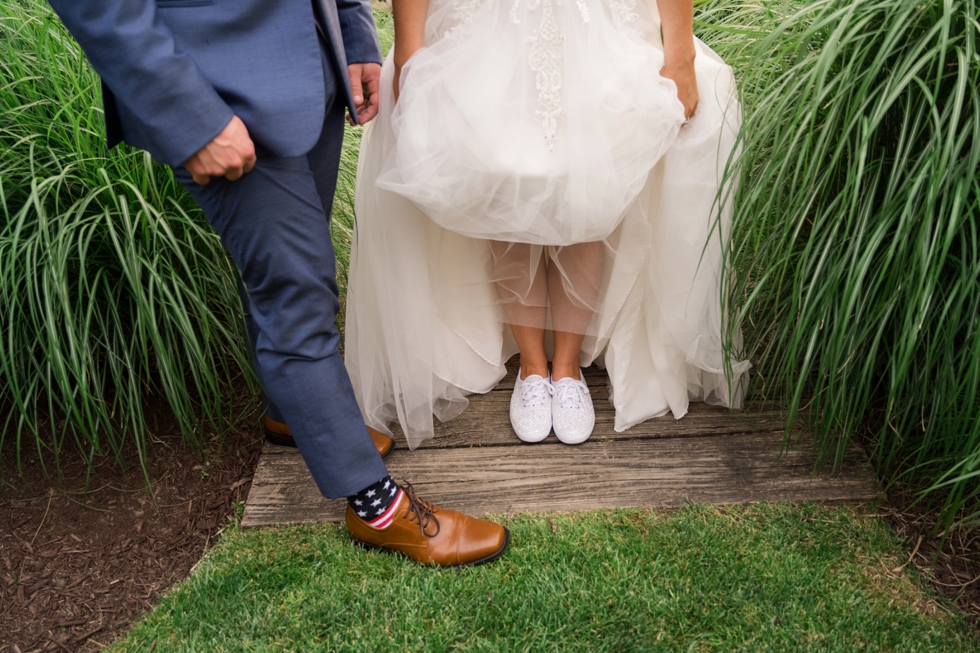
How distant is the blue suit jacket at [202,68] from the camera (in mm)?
1056

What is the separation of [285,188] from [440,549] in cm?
88

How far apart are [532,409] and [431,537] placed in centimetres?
54

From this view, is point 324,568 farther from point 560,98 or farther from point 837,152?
point 837,152

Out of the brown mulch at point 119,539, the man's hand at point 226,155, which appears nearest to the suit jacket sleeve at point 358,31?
the man's hand at point 226,155

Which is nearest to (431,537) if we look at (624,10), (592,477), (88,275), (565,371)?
(592,477)

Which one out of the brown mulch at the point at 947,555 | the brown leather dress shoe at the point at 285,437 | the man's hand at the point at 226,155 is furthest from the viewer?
the brown leather dress shoe at the point at 285,437

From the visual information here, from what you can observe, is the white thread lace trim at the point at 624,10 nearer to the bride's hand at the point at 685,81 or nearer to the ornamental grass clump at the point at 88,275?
the bride's hand at the point at 685,81

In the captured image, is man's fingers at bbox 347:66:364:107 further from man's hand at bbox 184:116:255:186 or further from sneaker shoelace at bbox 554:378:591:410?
sneaker shoelace at bbox 554:378:591:410

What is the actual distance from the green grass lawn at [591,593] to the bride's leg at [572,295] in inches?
21.4

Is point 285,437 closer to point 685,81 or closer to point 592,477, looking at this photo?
point 592,477

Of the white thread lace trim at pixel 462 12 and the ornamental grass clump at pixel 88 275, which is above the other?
the white thread lace trim at pixel 462 12

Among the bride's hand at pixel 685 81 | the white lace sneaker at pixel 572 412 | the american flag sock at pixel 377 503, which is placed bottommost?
the white lace sneaker at pixel 572 412

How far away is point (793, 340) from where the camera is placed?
1500mm

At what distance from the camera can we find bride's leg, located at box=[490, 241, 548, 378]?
1948 millimetres
